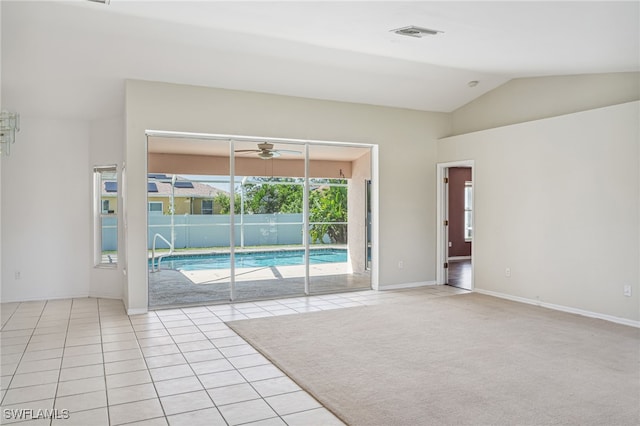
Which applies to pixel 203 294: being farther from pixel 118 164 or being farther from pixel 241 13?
pixel 241 13

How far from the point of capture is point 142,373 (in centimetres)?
385

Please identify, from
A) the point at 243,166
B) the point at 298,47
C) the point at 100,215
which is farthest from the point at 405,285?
the point at 100,215

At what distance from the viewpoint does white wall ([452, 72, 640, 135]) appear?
5.80 metres

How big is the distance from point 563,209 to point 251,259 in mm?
4222

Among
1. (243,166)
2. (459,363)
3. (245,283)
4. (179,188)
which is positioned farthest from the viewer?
→ (245,283)

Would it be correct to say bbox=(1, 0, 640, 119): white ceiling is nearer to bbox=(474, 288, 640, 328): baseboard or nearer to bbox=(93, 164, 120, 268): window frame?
bbox=(93, 164, 120, 268): window frame

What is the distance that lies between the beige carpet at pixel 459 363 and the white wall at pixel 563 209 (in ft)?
1.42

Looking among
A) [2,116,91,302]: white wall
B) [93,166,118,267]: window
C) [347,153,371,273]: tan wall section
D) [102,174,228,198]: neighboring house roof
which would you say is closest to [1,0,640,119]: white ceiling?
[2,116,91,302]: white wall

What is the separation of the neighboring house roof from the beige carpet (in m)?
2.04

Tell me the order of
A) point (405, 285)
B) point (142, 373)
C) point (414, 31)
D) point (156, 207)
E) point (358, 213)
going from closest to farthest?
point (142, 373) < point (414, 31) < point (156, 207) < point (358, 213) < point (405, 285)

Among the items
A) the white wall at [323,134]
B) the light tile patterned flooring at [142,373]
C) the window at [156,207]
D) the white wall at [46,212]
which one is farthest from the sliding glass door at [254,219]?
the white wall at [46,212]

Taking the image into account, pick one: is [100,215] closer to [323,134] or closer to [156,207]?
[156,207]

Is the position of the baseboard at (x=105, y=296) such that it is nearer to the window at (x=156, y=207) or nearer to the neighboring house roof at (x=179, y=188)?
the window at (x=156, y=207)

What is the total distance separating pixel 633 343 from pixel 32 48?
22.3ft
